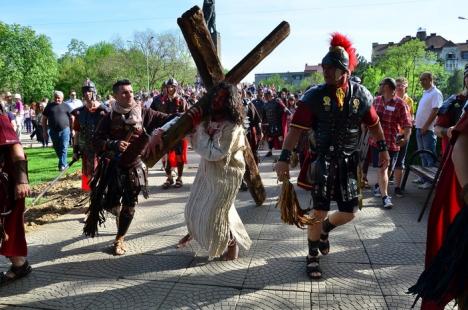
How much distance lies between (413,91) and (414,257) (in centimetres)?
4961

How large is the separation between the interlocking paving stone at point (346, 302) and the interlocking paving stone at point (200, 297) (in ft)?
2.12

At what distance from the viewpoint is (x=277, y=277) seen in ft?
11.8

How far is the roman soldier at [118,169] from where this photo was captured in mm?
4281

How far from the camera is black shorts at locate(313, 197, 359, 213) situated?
3.62m

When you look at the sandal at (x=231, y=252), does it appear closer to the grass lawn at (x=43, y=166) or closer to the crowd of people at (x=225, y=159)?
the crowd of people at (x=225, y=159)


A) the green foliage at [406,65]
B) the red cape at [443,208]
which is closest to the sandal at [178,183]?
the red cape at [443,208]

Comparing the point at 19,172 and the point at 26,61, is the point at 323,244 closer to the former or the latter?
the point at 19,172

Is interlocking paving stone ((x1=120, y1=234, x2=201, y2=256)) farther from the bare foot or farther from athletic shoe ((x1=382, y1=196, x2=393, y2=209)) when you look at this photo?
athletic shoe ((x1=382, y1=196, x2=393, y2=209))

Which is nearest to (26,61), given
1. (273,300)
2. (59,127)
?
(59,127)

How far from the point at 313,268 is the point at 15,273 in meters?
2.69

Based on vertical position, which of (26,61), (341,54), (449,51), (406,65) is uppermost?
(449,51)

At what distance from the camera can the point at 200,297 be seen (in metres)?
3.26

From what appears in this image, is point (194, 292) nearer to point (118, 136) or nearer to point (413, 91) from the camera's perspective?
point (118, 136)

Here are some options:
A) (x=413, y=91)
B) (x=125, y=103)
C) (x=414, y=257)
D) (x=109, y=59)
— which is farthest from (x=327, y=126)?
(x=109, y=59)
